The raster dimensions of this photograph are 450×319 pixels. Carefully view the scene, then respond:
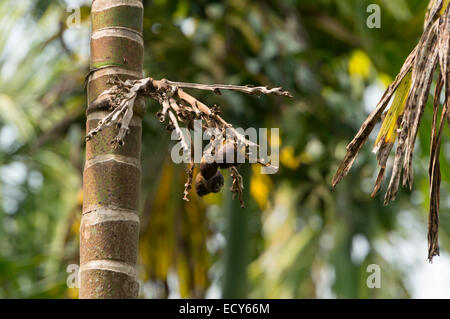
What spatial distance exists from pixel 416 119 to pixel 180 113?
15.6 inches

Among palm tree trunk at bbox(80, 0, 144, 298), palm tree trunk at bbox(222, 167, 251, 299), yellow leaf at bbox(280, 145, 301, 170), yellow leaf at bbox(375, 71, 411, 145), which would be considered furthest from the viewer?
yellow leaf at bbox(280, 145, 301, 170)

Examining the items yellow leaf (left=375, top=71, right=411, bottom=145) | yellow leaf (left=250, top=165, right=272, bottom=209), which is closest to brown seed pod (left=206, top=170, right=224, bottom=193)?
yellow leaf (left=375, top=71, right=411, bottom=145)

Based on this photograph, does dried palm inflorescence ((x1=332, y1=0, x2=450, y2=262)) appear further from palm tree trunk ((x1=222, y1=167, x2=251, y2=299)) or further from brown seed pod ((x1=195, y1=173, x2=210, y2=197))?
palm tree trunk ((x1=222, y1=167, x2=251, y2=299))

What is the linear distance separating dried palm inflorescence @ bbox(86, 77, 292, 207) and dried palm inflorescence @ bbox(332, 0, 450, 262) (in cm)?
18

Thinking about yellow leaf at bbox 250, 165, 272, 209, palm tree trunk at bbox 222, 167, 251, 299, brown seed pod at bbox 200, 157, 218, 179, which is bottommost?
brown seed pod at bbox 200, 157, 218, 179

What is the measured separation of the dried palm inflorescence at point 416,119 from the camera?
126cm

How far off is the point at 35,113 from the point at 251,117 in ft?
6.52

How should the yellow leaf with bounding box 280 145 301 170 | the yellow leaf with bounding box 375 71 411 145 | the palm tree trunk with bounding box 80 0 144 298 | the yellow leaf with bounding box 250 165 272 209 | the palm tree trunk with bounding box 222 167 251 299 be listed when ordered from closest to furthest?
1. the palm tree trunk with bounding box 80 0 144 298
2. the yellow leaf with bounding box 375 71 411 145
3. the palm tree trunk with bounding box 222 167 251 299
4. the yellow leaf with bounding box 280 145 301 170
5. the yellow leaf with bounding box 250 165 272 209

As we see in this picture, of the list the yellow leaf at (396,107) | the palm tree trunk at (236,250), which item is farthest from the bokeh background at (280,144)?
the yellow leaf at (396,107)

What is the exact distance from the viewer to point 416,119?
4.17 ft

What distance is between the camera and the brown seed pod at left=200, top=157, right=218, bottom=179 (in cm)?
124

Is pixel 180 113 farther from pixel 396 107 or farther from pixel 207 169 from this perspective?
pixel 396 107

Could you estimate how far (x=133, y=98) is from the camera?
1.23 metres

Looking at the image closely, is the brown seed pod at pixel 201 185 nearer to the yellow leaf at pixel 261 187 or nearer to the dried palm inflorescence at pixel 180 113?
the dried palm inflorescence at pixel 180 113
